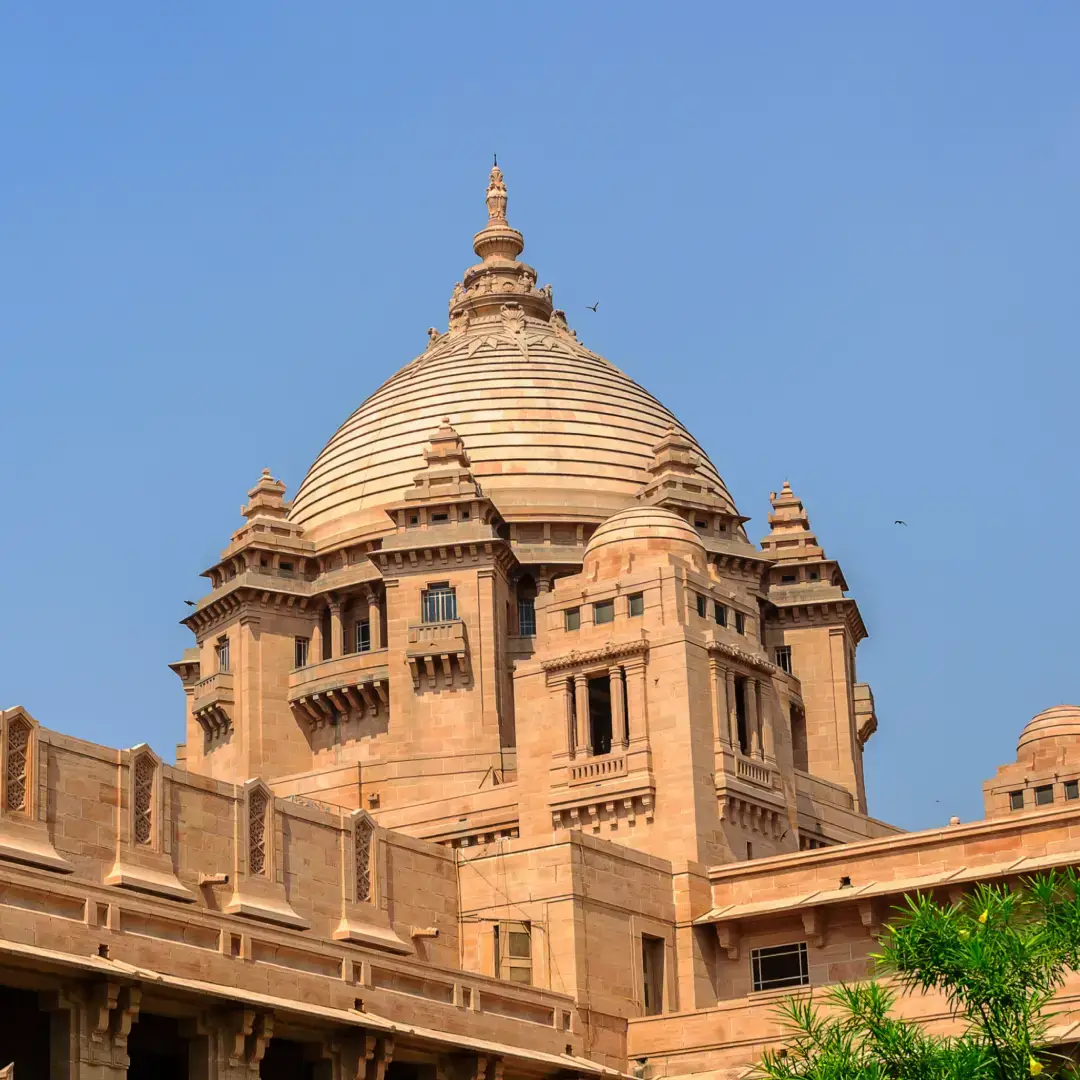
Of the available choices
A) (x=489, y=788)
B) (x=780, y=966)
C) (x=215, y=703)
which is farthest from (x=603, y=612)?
(x=215, y=703)

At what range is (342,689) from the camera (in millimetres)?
85188

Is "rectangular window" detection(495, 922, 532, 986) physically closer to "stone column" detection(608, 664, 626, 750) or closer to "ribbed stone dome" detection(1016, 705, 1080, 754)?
"stone column" detection(608, 664, 626, 750)

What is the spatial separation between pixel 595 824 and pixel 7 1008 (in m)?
23.7

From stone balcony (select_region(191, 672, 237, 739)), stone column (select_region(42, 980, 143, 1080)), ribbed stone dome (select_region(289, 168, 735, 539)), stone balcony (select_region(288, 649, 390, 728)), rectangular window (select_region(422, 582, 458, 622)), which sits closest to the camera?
stone column (select_region(42, 980, 143, 1080))

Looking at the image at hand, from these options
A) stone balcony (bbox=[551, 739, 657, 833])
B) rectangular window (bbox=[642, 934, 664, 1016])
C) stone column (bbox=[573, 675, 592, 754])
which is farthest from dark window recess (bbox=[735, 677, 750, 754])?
rectangular window (bbox=[642, 934, 664, 1016])

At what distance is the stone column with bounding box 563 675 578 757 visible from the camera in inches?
2667

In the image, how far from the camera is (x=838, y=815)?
75.1 metres

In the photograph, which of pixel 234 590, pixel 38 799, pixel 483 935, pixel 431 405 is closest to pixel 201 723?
pixel 234 590

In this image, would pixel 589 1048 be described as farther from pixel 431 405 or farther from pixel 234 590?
pixel 431 405

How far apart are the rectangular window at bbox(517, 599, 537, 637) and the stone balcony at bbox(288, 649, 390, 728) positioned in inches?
187

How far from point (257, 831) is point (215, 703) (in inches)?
1278

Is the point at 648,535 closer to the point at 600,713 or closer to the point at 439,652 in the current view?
the point at 600,713

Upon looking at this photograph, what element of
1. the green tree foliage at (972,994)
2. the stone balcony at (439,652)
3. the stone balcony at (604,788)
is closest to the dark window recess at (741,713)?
the stone balcony at (604,788)

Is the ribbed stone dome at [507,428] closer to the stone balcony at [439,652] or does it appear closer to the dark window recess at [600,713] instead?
the stone balcony at [439,652]
